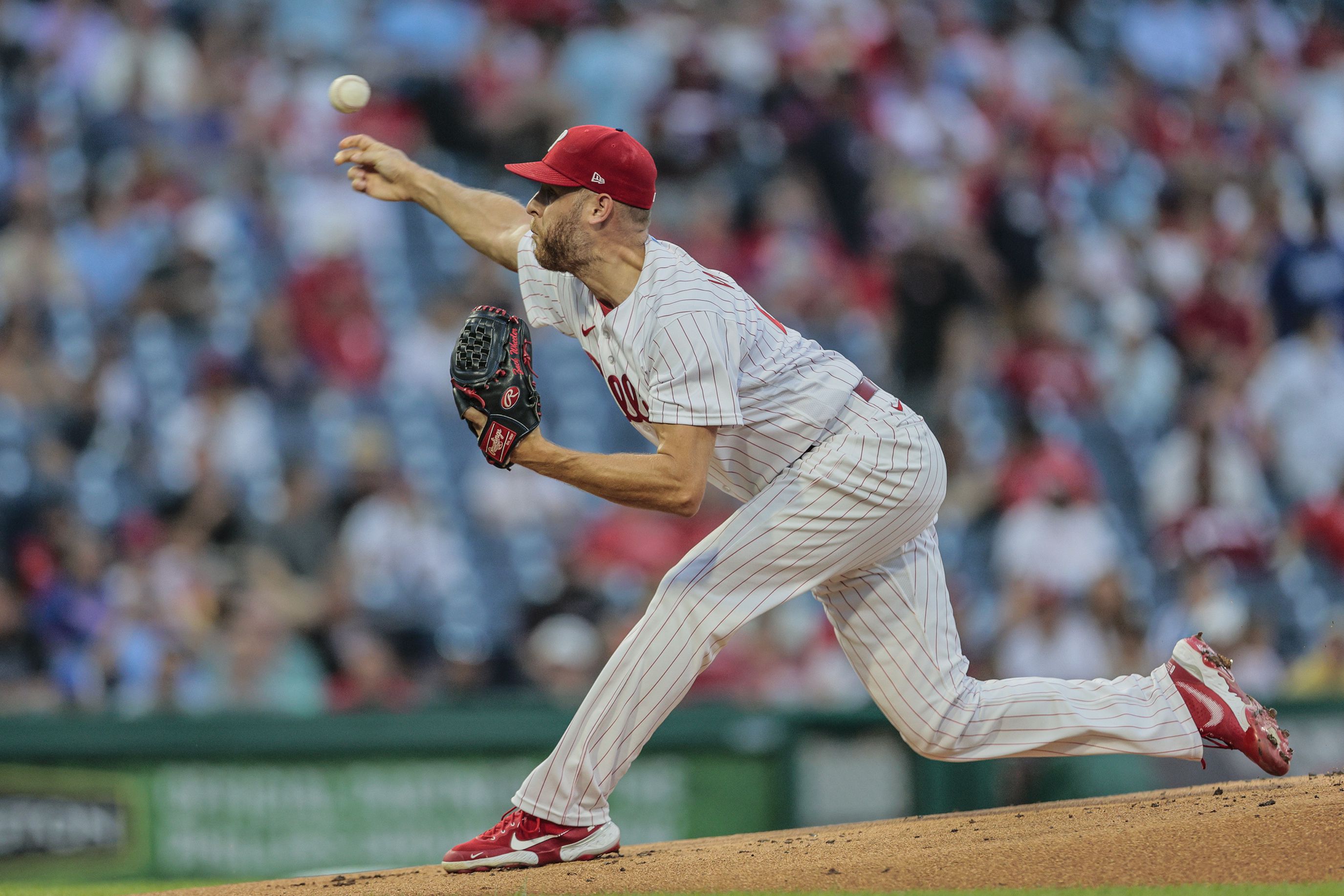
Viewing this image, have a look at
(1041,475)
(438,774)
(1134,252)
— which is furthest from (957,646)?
(1134,252)

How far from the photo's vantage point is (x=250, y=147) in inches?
351

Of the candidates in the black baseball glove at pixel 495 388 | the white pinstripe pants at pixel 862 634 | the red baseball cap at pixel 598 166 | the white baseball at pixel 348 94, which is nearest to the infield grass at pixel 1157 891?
the white pinstripe pants at pixel 862 634

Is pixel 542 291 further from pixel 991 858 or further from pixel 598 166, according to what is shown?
pixel 991 858

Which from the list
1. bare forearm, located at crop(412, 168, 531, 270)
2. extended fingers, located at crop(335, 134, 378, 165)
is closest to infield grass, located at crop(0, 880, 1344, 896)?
bare forearm, located at crop(412, 168, 531, 270)

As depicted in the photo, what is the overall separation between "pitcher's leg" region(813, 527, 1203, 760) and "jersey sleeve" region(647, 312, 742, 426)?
28.1 inches

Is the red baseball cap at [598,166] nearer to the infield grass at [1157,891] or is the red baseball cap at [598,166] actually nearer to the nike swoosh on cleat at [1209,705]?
the infield grass at [1157,891]

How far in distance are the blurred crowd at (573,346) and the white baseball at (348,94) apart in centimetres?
268

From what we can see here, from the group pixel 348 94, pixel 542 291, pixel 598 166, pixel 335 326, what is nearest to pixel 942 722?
pixel 542 291

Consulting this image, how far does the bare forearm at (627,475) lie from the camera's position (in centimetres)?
364

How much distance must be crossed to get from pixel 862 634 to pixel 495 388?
120cm

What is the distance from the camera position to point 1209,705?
420cm

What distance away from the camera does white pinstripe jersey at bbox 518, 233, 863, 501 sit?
12.1ft

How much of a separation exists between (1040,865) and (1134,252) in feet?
24.2

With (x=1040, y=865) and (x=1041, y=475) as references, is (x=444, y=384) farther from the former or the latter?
(x=1040, y=865)
